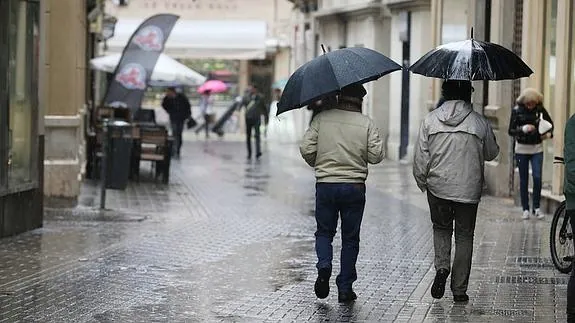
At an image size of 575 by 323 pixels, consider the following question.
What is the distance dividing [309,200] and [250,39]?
29521 millimetres

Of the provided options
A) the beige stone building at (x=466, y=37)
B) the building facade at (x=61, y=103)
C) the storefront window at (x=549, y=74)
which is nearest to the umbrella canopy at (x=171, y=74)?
the beige stone building at (x=466, y=37)

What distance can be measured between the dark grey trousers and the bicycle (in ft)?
5.67

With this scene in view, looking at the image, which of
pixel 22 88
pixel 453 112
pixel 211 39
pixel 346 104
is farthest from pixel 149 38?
pixel 211 39

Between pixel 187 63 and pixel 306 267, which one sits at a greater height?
pixel 187 63

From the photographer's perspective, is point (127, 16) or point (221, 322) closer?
point (221, 322)

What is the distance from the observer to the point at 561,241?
11.5 meters

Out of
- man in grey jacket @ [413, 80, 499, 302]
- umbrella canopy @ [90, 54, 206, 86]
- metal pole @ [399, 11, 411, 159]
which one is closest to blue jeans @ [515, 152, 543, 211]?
man in grey jacket @ [413, 80, 499, 302]

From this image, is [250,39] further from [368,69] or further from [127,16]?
[368,69]

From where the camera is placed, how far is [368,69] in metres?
9.73

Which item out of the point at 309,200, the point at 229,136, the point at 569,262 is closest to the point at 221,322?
the point at 569,262

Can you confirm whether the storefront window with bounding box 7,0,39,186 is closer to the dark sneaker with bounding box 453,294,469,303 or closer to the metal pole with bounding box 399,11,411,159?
the dark sneaker with bounding box 453,294,469,303

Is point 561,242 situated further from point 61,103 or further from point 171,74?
point 171,74

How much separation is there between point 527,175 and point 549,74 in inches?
76.3

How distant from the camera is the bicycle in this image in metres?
11.4
